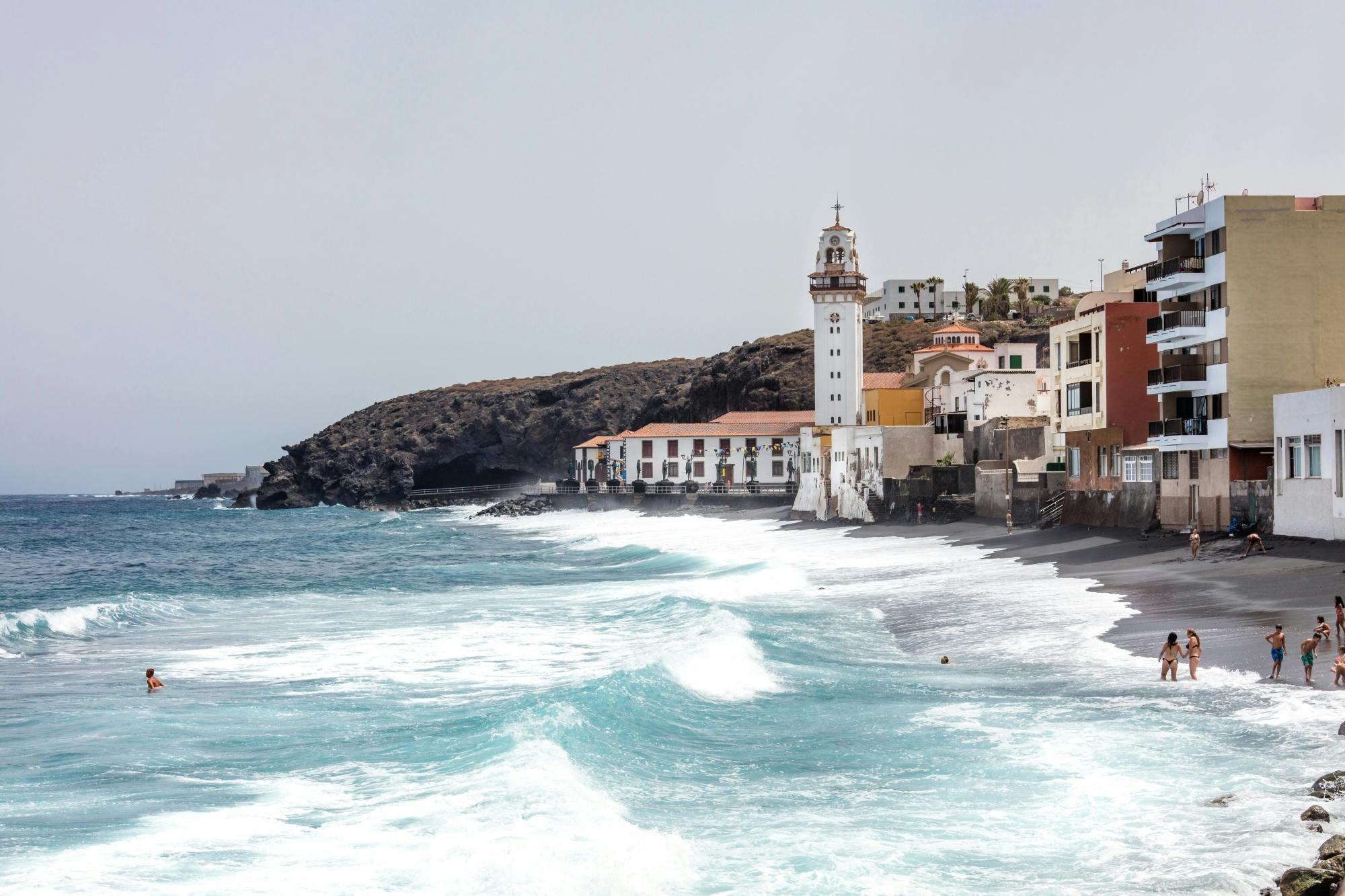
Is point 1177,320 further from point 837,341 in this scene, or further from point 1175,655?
point 837,341

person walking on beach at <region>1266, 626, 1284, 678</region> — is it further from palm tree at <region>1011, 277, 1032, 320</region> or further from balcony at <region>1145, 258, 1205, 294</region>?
palm tree at <region>1011, 277, 1032, 320</region>

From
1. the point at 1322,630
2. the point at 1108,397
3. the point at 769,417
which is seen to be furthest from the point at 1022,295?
the point at 1322,630

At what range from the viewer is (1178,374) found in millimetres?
38500

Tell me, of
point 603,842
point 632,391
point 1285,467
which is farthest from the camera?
point 632,391

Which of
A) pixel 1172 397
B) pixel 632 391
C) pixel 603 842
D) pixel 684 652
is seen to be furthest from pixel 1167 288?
pixel 632 391

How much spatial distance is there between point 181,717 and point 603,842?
31.9ft

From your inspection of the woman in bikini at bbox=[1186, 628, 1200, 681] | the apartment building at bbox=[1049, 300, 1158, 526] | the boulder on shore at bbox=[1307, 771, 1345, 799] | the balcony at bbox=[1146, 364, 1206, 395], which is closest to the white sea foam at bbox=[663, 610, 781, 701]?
the woman in bikini at bbox=[1186, 628, 1200, 681]

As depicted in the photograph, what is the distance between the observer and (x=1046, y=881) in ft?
37.6

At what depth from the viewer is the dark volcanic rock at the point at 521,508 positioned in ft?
361

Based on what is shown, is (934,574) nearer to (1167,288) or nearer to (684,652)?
(1167,288)

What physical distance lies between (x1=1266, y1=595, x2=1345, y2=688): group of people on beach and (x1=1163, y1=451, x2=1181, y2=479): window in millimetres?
20043

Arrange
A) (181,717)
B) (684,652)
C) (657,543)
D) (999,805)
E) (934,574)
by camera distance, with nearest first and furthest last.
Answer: (999,805) → (181,717) → (684,652) → (934,574) → (657,543)

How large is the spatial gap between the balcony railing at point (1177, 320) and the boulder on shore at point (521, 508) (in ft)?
243

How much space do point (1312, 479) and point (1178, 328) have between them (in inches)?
345
